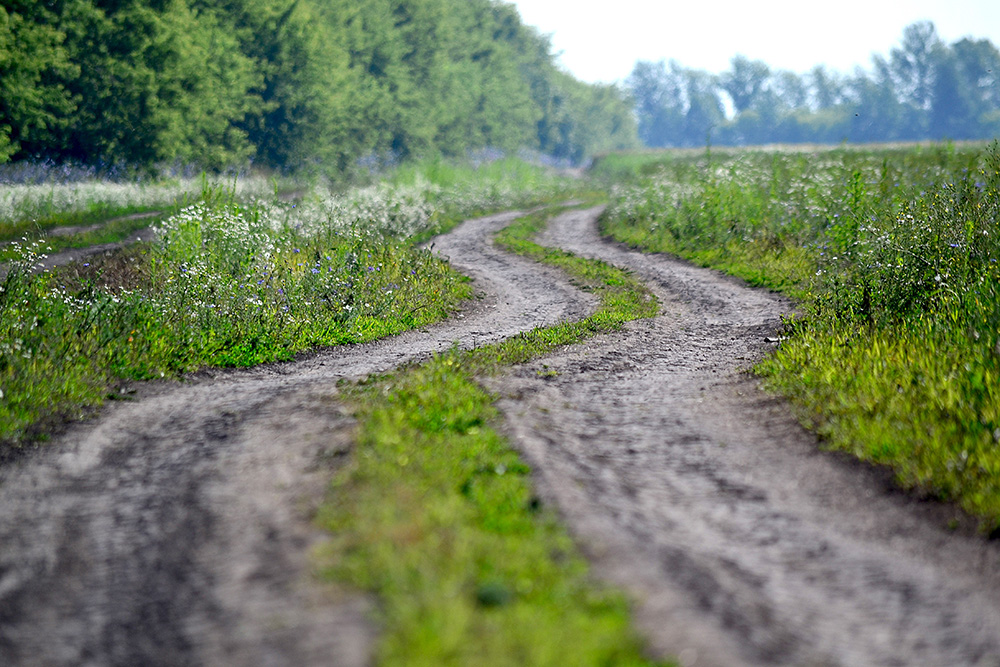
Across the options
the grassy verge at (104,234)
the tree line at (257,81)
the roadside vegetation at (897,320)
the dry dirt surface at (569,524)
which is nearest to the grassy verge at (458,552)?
the dry dirt surface at (569,524)

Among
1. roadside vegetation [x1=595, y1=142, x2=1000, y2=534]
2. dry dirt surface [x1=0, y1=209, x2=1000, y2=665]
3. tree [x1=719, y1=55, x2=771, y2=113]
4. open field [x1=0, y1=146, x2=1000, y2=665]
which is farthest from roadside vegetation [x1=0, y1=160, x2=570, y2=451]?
tree [x1=719, y1=55, x2=771, y2=113]

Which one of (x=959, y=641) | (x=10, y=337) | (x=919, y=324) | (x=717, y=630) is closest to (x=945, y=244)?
(x=919, y=324)

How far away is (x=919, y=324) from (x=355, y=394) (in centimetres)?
603

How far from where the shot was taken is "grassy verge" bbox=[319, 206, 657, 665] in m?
3.16

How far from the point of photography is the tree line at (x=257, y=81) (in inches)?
832

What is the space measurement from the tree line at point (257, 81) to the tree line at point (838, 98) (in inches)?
1018

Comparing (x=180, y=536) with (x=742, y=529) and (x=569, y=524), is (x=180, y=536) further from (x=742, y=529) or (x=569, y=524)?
(x=742, y=529)

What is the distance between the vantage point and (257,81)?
3148 cm

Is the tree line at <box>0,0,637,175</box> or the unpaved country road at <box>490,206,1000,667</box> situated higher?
the tree line at <box>0,0,637,175</box>

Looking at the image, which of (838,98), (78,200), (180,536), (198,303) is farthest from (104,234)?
(838,98)

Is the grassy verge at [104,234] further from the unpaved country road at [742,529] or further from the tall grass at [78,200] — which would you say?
the unpaved country road at [742,529]

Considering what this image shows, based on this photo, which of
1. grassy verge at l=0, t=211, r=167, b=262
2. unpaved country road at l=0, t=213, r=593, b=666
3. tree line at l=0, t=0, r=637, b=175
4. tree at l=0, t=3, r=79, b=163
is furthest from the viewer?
tree line at l=0, t=0, r=637, b=175

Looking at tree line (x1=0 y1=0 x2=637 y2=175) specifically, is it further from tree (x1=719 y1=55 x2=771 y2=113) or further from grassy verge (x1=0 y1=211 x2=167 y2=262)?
tree (x1=719 y1=55 x2=771 y2=113)

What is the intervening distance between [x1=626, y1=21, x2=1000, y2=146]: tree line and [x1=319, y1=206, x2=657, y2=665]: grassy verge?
221 ft
